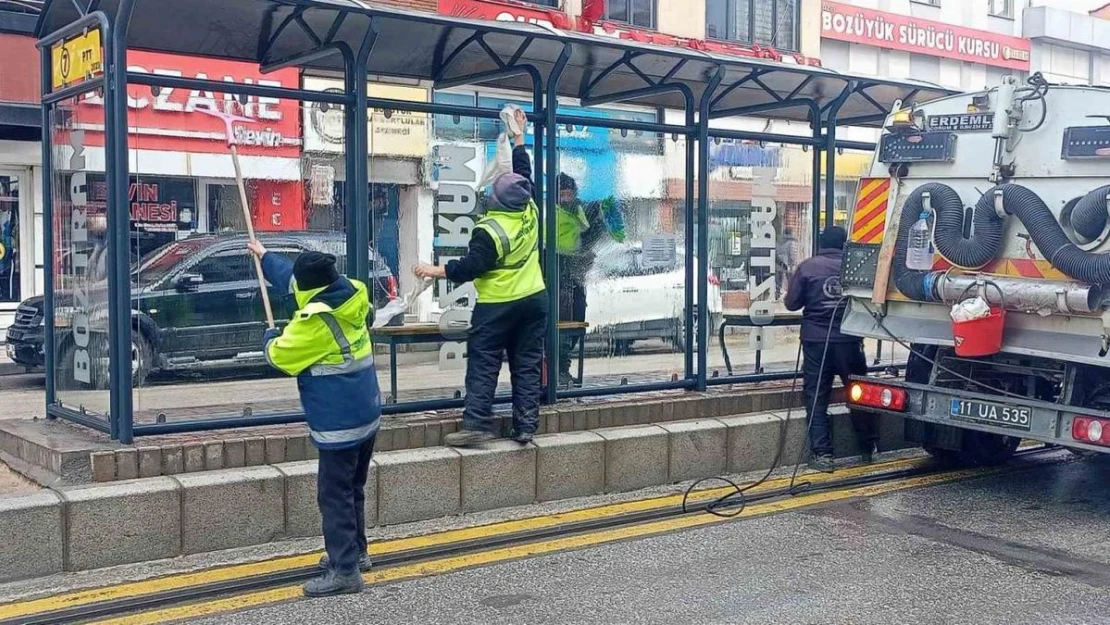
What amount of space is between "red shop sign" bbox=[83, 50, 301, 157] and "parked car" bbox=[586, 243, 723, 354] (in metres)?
2.57

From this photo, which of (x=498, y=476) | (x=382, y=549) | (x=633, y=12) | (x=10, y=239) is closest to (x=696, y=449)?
(x=498, y=476)

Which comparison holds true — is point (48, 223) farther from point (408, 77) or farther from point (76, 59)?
point (408, 77)

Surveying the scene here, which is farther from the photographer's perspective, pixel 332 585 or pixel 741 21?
pixel 741 21

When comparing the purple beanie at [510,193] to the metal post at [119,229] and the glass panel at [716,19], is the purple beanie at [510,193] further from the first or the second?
the glass panel at [716,19]

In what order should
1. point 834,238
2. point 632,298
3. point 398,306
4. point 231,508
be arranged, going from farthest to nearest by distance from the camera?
point 632,298 → point 834,238 → point 398,306 → point 231,508

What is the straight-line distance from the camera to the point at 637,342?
29.9 ft

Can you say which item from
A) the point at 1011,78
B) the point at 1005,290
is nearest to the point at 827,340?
the point at 1005,290

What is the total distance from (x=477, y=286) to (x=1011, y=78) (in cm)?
398

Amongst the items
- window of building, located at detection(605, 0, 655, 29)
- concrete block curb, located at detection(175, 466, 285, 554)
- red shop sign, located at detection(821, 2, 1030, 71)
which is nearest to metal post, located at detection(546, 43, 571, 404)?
concrete block curb, located at detection(175, 466, 285, 554)

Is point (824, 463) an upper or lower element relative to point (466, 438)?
lower

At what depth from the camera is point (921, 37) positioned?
27594mm

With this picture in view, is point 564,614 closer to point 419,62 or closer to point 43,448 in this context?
point 43,448

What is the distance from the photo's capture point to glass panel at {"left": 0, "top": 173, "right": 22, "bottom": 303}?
17.9 m

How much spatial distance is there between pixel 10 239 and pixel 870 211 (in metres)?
14.4
